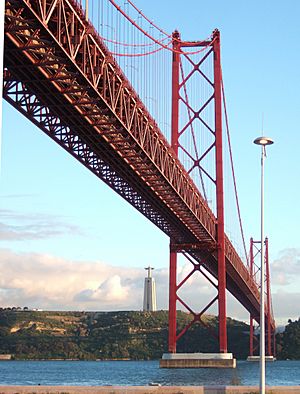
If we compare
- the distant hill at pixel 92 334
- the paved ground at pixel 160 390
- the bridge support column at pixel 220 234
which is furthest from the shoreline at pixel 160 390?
the distant hill at pixel 92 334

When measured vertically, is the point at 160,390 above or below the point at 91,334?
below

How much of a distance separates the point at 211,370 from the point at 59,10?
31.7 m

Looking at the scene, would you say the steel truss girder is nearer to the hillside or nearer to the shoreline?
the shoreline

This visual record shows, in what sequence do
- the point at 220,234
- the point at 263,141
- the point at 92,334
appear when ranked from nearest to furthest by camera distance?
1. the point at 263,141
2. the point at 220,234
3. the point at 92,334

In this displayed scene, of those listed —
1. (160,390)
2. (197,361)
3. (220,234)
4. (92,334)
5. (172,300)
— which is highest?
(220,234)

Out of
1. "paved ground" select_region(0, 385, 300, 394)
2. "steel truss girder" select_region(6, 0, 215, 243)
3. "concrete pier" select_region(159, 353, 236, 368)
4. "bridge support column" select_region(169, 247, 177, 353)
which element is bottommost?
"paved ground" select_region(0, 385, 300, 394)

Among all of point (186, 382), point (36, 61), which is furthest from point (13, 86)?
point (186, 382)

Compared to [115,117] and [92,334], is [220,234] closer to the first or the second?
[115,117]

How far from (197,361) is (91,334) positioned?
92040 millimetres

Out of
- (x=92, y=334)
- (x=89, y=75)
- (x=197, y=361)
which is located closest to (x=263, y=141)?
(x=89, y=75)

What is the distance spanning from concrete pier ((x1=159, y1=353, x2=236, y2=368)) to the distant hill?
65199 millimetres

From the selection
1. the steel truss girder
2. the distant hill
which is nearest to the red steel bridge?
the steel truss girder

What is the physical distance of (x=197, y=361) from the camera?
161 feet

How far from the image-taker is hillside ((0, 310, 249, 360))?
12650cm
